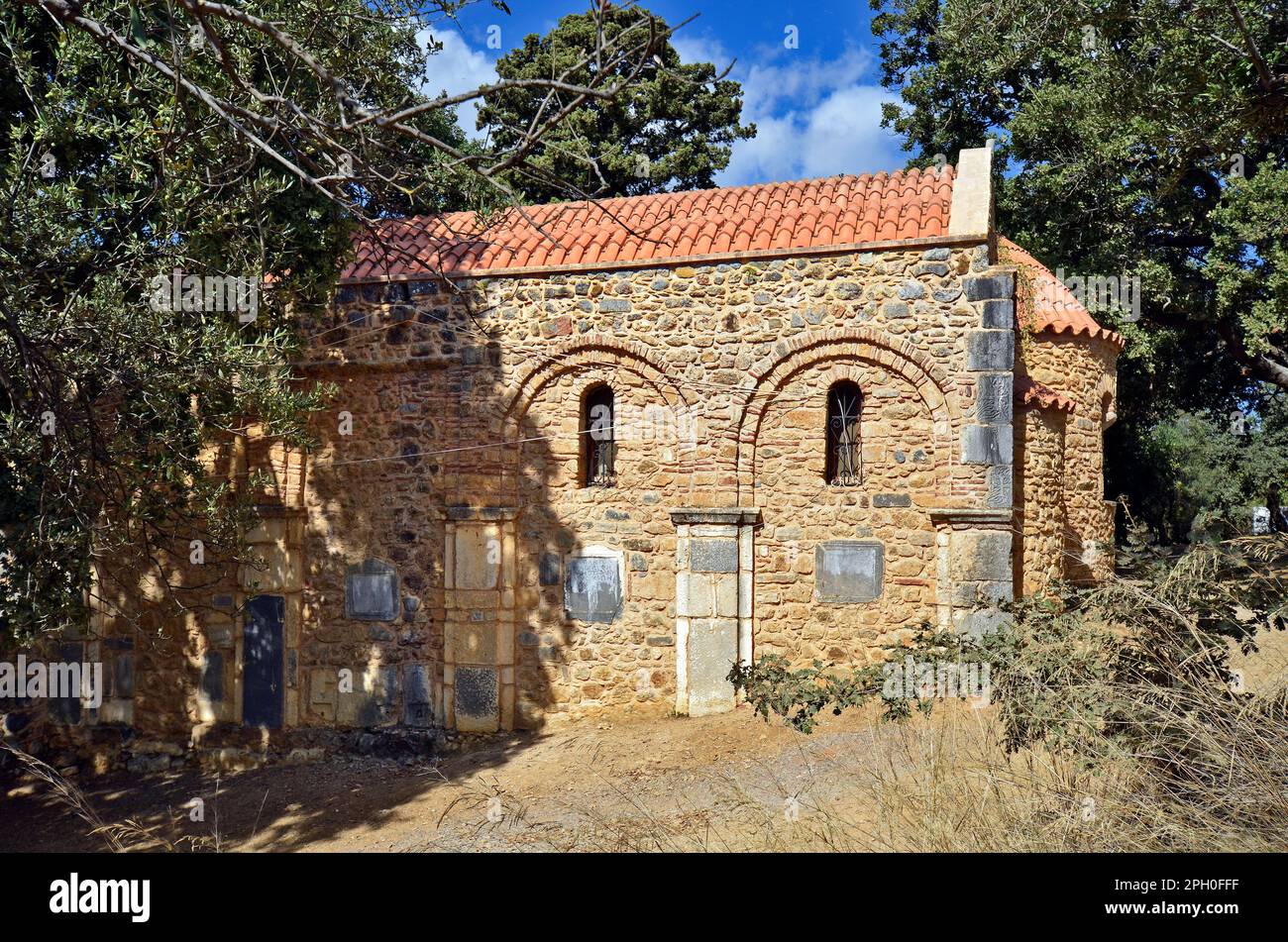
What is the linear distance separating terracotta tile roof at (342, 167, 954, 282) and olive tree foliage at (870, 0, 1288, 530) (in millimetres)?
1895

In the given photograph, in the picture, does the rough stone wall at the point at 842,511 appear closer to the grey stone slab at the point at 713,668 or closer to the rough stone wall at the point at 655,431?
the rough stone wall at the point at 655,431

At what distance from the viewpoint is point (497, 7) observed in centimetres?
443

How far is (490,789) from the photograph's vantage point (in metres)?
8.39

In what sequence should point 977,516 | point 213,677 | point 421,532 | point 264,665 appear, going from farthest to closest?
point 213,677
point 264,665
point 421,532
point 977,516

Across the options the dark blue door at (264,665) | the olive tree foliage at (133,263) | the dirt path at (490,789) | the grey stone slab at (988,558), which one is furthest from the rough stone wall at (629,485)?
the olive tree foliage at (133,263)

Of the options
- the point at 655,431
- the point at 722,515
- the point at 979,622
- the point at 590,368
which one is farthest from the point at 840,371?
the point at 979,622

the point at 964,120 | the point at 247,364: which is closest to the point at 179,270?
the point at 247,364

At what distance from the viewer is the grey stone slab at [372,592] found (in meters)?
10.6

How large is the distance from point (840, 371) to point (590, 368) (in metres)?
2.54

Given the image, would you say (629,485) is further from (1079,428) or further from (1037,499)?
(1079,428)

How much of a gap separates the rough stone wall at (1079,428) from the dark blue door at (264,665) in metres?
8.35

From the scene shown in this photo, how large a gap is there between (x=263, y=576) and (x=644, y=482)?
13.9 feet

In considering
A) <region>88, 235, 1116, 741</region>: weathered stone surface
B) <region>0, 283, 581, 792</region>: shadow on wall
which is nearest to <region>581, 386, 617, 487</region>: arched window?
<region>88, 235, 1116, 741</region>: weathered stone surface

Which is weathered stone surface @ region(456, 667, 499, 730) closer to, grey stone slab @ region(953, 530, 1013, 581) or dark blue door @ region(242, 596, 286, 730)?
dark blue door @ region(242, 596, 286, 730)
